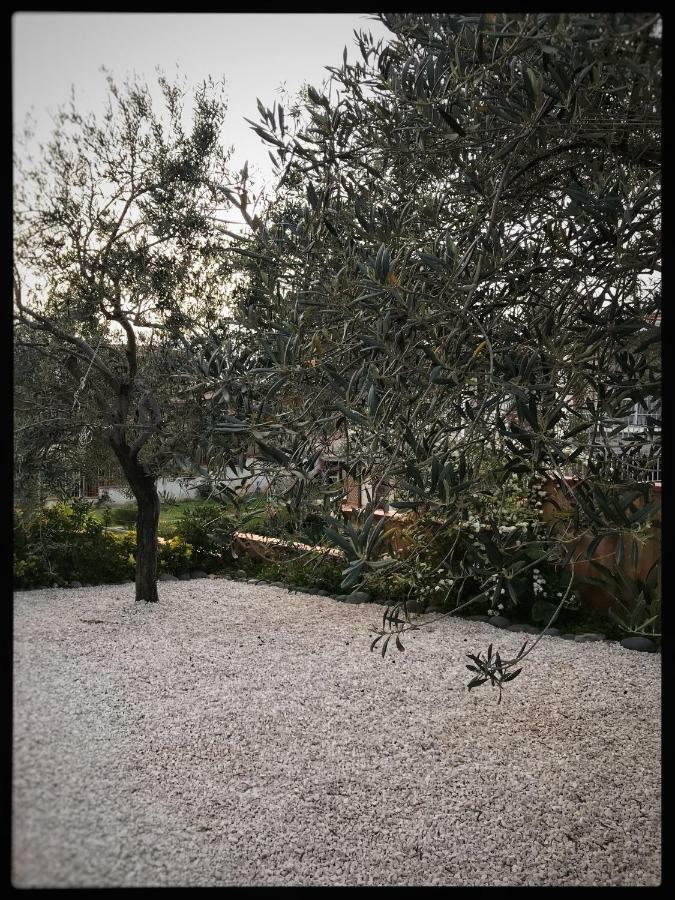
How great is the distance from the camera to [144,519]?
394 cm

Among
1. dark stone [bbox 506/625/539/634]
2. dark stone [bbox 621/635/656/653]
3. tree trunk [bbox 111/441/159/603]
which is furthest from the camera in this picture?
dark stone [bbox 506/625/539/634]

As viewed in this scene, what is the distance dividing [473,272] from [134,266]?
6.46ft

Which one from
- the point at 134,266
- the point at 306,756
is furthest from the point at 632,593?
the point at 134,266

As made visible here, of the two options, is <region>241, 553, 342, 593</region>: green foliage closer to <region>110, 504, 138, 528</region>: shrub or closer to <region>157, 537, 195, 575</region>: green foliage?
<region>157, 537, 195, 575</region>: green foliage

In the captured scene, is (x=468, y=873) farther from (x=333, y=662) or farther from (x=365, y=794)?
(x=333, y=662)

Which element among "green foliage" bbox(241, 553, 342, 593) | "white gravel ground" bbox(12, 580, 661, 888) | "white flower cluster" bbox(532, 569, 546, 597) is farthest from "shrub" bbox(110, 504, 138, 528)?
"white flower cluster" bbox(532, 569, 546, 597)

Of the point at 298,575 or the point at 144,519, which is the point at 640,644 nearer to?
the point at 298,575

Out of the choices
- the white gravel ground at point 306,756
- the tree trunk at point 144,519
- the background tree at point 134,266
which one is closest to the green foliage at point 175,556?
the white gravel ground at point 306,756

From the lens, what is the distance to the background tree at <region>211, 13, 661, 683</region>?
58.8 inches

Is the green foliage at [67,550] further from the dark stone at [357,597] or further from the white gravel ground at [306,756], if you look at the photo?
the dark stone at [357,597]

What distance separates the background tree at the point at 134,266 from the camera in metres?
2.80

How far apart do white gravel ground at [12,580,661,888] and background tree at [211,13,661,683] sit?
3.29ft

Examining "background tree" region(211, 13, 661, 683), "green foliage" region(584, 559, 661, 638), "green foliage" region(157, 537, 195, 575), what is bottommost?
"green foliage" region(584, 559, 661, 638)
